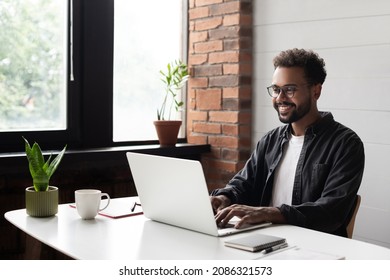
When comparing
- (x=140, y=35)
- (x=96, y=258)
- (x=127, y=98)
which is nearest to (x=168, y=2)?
(x=140, y=35)

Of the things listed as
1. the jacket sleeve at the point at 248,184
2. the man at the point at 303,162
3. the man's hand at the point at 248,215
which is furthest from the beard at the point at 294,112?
the man's hand at the point at 248,215

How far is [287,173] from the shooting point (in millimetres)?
2814

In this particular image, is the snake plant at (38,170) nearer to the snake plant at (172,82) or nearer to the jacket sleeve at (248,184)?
the jacket sleeve at (248,184)

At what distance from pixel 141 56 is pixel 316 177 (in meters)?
1.84

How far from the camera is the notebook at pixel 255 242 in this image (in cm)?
189

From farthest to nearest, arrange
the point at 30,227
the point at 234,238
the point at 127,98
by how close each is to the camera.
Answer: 1. the point at 127,98
2. the point at 30,227
3. the point at 234,238

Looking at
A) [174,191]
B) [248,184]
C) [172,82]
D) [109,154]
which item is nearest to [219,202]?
[248,184]

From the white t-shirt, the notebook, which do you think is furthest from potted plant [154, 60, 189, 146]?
the notebook

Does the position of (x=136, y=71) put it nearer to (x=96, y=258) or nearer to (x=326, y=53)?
(x=326, y=53)

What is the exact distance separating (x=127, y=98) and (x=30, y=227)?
192 centimetres

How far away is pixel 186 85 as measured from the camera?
14.2ft

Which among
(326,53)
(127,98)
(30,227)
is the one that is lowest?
(30,227)

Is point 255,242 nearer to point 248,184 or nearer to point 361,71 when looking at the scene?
point 248,184

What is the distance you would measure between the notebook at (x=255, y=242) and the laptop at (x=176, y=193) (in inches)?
4.9
